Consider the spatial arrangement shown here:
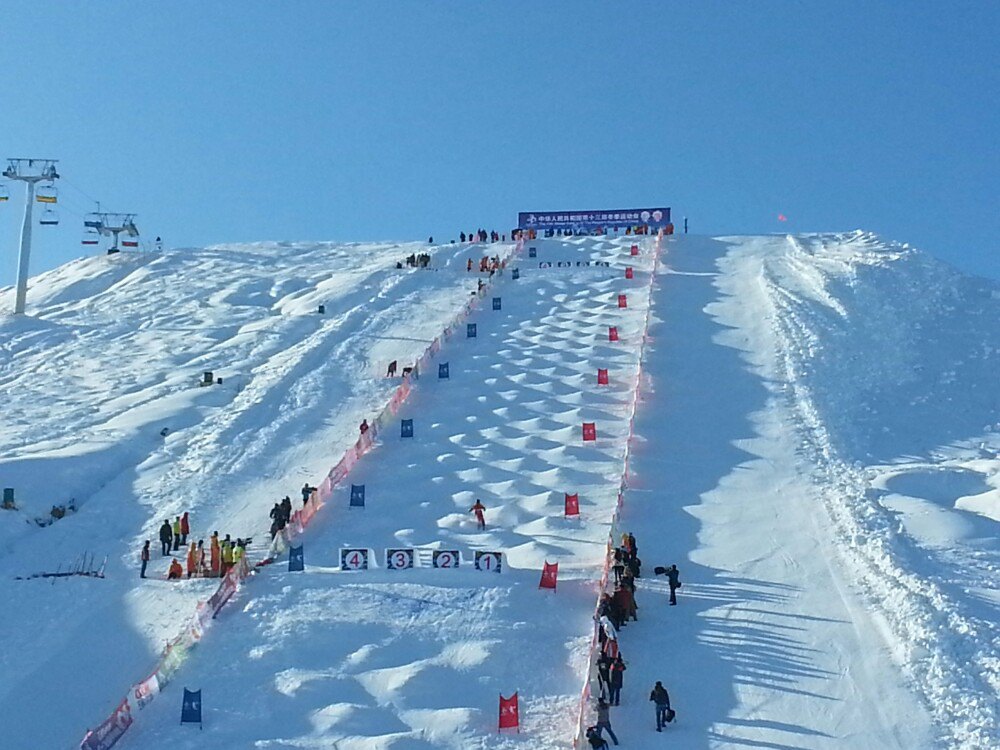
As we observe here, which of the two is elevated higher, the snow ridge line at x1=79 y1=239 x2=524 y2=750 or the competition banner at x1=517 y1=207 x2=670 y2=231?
the competition banner at x1=517 y1=207 x2=670 y2=231

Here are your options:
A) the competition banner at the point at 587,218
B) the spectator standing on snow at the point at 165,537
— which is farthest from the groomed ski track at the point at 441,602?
the competition banner at the point at 587,218

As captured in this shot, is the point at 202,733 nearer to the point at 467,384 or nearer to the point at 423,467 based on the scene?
the point at 423,467

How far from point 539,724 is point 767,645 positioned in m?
3.91

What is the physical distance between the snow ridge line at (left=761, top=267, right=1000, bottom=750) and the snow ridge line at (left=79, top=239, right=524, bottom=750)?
398 inches

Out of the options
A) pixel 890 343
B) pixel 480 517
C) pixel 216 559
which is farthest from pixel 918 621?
pixel 890 343

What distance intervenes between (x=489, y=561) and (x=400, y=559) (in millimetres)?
1627

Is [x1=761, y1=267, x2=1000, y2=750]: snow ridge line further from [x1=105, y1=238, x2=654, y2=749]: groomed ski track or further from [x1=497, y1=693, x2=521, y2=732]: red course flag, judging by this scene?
[x1=497, y1=693, x2=521, y2=732]: red course flag

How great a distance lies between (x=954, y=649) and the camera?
658 inches

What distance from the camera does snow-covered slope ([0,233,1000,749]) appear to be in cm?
1622

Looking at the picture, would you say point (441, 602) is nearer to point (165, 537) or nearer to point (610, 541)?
point (610, 541)

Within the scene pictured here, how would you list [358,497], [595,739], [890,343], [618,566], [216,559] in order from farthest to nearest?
[890,343] < [358,497] < [216,559] < [618,566] < [595,739]

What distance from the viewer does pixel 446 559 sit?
2036cm

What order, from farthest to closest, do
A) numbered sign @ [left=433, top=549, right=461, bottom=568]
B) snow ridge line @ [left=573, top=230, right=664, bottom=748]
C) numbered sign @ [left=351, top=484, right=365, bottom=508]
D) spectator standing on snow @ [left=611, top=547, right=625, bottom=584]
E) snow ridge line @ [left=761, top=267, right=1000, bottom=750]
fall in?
numbered sign @ [left=351, top=484, right=365, bottom=508] < numbered sign @ [left=433, top=549, right=461, bottom=568] < spectator standing on snow @ [left=611, top=547, right=625, bottom=584] < snow ridge line @ [left=761, top=267, right=1000, bottom=750] < snow ridge line @ [left=573, top=230, right=664, bottom=748]

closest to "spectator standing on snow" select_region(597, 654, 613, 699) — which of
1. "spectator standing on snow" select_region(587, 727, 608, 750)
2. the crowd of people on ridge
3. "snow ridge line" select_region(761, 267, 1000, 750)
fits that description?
the crowd of people on ridge
